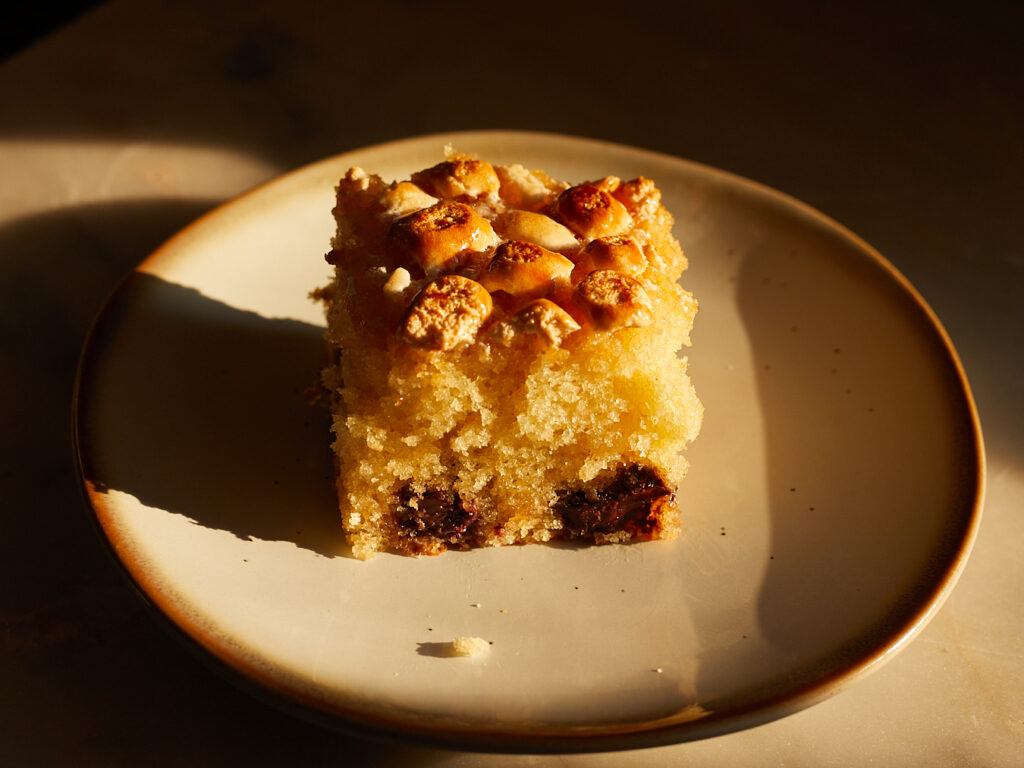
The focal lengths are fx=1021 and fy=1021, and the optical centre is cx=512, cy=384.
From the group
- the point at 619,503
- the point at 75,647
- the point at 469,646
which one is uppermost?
the point at 619,503

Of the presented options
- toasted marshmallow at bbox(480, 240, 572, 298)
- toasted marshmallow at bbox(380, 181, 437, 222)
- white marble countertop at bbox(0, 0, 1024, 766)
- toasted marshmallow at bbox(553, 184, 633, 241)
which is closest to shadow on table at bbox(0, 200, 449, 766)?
white marble countertop at bbox(0, 0, 1024, 766)

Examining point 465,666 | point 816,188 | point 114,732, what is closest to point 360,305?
point 465,666

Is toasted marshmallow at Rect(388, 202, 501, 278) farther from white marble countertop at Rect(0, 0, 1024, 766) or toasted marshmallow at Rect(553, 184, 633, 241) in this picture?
white marble countertop at Rect(0, 0, 1024, 766)

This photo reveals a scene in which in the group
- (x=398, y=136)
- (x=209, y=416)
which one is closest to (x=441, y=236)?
(x=209, y=416)

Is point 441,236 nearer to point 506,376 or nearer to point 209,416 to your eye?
point 506,376

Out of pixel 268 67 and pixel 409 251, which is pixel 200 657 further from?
pixel 268 67

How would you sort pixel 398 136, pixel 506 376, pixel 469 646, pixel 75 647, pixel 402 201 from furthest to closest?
pixel 398 136 < pixel 402 201 < pixel 75 647 < pixel 506 376 < pixel 469 646
